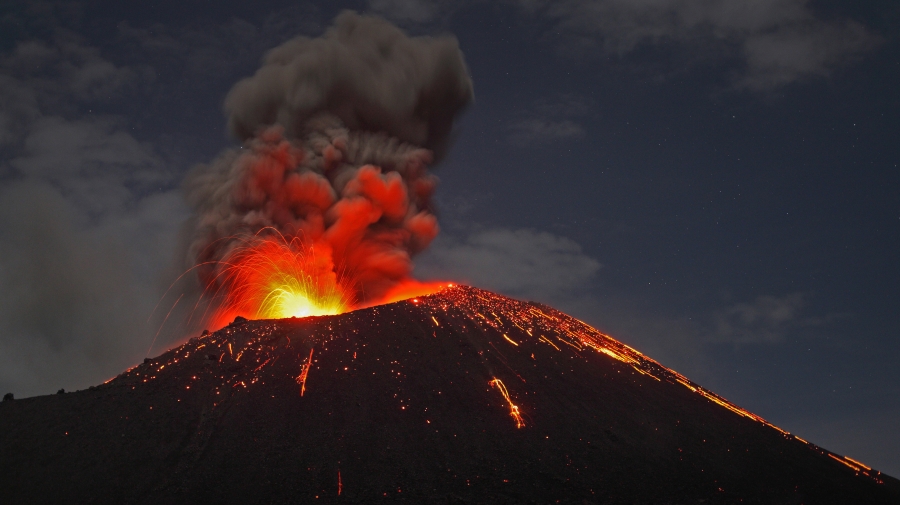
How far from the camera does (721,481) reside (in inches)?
944

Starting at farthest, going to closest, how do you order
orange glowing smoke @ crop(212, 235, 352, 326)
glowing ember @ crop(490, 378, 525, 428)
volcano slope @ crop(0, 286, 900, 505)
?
1. orange glowing smoke @ crop(212, 235, 352, 326)
2. glowing ember @ crop(490, 378, 525, 428)
3. volcano slope @ crop(0, 286, 900, 505)

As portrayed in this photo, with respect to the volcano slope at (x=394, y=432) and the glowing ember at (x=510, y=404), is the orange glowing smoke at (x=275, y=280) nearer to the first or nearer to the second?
the volcano slope at (x=394, y=432)

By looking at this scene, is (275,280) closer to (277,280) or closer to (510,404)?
(277,280)

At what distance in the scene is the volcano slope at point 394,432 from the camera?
66.9 feet

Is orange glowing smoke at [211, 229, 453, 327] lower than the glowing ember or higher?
higher

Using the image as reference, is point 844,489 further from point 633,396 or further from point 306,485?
point 306,485

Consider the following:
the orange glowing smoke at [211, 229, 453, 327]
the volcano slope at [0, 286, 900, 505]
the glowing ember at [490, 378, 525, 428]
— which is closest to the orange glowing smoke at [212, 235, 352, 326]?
the orange glowing smoke at [211, 229, 453, 327]

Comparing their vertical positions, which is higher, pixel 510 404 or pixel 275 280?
pixel 275 280

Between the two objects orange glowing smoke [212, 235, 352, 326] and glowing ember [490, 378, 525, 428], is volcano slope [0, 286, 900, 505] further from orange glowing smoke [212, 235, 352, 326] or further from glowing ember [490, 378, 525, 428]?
orange glowing smoke [212, 235, 352, 326]

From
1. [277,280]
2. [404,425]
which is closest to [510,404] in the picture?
[404,425]

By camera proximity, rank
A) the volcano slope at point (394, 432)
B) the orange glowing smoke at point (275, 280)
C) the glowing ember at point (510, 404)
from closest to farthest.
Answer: the volcano slope at point (394, 432), the glowing ember at point (510, 404), the orange glowing smoke at point (275, 280)

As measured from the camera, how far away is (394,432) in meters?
23.6

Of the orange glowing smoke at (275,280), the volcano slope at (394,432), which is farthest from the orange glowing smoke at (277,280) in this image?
the volcano slope at (394,432)

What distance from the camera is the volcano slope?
20391 millimetres
